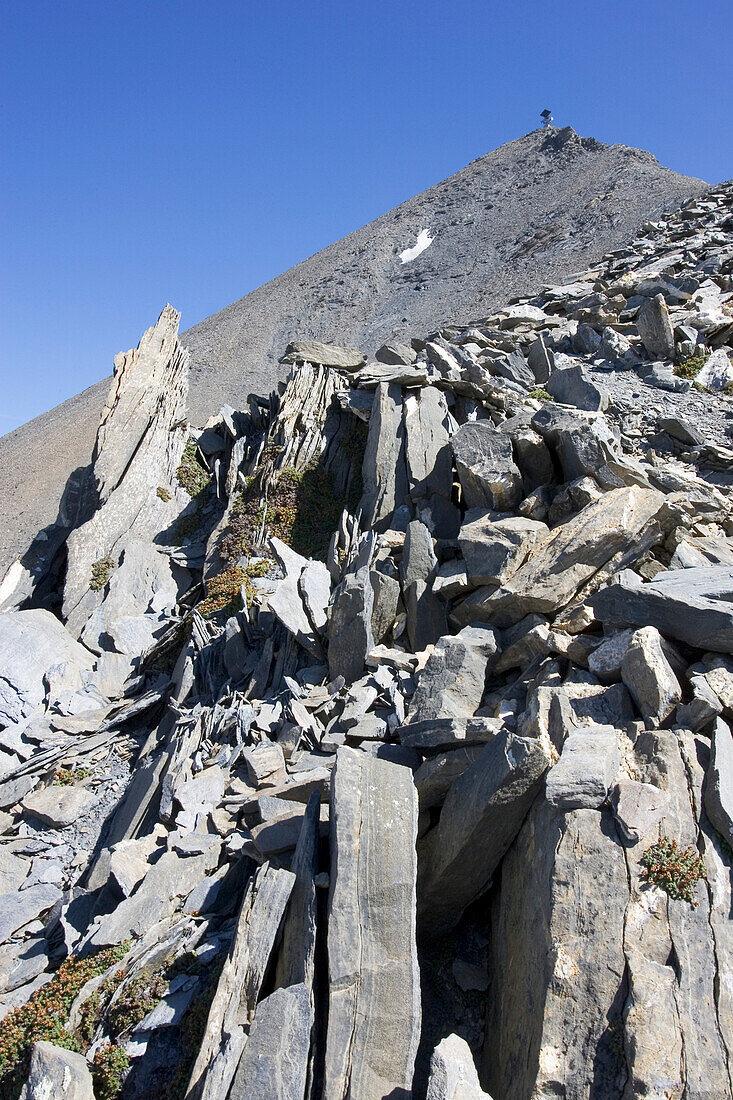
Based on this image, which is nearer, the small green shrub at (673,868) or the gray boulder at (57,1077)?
the small green shrub at (673,868)

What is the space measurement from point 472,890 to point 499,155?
8556 cm

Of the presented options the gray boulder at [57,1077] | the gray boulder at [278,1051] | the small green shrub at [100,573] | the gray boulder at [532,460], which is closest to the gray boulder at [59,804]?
the gray boulder at [57,1077]

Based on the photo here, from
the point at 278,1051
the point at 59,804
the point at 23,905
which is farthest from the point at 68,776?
the point at 278,1051

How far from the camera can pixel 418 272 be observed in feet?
196

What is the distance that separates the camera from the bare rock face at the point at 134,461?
17953 mm

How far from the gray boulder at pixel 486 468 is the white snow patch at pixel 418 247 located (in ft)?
182

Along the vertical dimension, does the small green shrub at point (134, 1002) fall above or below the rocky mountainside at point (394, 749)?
below

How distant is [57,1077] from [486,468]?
10.8 metres

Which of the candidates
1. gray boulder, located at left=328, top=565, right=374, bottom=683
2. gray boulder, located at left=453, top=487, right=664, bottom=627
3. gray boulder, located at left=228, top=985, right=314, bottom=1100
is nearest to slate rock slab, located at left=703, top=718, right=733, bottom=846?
gray boulder, located at left=453, top=487, right=664, bottom=627

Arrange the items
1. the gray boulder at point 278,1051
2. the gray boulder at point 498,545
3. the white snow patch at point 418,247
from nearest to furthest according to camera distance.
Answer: the gray boulder at point 278,1051 < the gray boulder at point 498,545 < the white snow patch at point 418,247

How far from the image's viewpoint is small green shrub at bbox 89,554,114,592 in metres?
17.6

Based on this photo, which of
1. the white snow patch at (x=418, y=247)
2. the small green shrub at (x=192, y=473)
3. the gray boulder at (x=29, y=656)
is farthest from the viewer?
the white snow patch at (x=418, y=247)

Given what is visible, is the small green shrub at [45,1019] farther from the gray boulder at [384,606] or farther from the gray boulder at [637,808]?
the gray boulder at [384,606]

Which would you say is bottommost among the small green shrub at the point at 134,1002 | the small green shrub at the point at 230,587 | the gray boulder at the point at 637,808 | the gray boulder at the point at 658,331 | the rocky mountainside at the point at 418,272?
the small green shrub at the point at 134,1002
